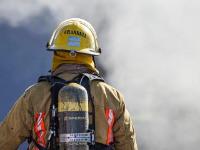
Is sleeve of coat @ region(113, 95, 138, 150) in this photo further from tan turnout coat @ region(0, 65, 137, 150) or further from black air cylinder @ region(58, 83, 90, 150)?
black air cylinder @ region(58, 83, 90, 150)

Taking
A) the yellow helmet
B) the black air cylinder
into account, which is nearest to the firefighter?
the yellow helmet

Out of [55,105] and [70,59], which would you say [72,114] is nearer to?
[55,105]

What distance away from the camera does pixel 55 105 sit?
710 centimetres

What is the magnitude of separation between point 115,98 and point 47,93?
647 mm

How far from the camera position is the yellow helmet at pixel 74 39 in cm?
729

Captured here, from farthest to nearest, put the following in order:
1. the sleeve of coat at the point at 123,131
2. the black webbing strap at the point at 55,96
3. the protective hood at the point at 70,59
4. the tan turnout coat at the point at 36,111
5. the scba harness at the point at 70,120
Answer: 1. the sleeve of coat at the point at 123,131
2. the protective hood at the point at 70,59
3. the tan turnout coat at the point at 36,111
4. the black webbing strap at the point at 55,96
5. the scba harness at the point at 70,120

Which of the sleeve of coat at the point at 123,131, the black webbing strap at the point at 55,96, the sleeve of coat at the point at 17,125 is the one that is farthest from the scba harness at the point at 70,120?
the sleeve of coat at the point at 123,131

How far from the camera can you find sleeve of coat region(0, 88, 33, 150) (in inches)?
284

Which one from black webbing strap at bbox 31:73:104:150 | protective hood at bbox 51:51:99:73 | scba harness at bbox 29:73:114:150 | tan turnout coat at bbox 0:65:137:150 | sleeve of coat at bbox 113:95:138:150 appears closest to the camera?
scba harness at bbox 29:73:114:150

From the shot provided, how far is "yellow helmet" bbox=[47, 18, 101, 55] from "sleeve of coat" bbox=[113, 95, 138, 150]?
569 millimetres

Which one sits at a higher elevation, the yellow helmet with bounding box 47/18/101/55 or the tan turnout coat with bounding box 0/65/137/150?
the yellow helmet with bounding box 47/18/101/55

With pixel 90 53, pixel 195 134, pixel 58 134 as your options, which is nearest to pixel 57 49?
pixel 90 53

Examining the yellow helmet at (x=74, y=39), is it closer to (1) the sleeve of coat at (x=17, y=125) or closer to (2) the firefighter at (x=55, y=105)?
(2) the firefighter at (x=55, y=105)

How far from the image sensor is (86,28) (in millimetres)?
7445
